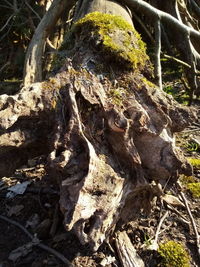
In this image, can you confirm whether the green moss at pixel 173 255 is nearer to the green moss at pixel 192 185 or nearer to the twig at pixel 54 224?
the green moss at pixel 192 185

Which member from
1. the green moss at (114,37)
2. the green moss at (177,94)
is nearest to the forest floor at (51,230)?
the green moss at (114,37)

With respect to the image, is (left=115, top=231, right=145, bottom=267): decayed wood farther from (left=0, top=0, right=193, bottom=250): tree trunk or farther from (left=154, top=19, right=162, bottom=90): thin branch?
(left=154, top=19, right=162, bottom=90): thin branch

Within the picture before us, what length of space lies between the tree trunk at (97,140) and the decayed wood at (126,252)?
186 mm

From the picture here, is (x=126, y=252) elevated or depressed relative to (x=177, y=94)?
depressed

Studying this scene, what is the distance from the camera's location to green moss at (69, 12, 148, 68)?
262 cm

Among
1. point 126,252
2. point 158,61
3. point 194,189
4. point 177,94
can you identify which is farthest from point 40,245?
point 177,94

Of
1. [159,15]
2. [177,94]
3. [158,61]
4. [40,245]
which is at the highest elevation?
[159,15]

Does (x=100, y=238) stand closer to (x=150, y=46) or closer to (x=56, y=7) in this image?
(x=56, y=7)

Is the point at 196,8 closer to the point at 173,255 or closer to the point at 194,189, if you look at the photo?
the point at 194,189

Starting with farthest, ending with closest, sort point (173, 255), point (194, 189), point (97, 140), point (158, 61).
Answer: point (158, 61) → point (194, 189) → point (173, 255) → point (97, 140)

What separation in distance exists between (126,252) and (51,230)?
2.04ft

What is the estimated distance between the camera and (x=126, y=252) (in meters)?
2.26

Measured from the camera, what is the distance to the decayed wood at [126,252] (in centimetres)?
221

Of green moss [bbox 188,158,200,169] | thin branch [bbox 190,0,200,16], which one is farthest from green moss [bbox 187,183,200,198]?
thin branch [bbox 190,0,200,16]
